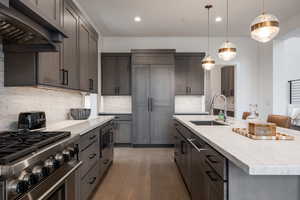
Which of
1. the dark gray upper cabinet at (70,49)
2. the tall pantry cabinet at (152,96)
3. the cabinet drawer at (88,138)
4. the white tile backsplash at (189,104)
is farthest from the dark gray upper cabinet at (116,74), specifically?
the cabinet drawer at (88,138)

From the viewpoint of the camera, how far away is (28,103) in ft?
7.04

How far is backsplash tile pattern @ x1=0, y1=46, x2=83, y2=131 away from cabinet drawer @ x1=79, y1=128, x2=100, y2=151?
648mm

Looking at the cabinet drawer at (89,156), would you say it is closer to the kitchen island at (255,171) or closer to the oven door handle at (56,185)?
the oven door handle at (56,185)

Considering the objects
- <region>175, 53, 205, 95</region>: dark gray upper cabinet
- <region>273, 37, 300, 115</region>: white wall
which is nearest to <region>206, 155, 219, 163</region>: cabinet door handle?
<region>175, 53, 205, 95</region>: dark gray upper cabinet

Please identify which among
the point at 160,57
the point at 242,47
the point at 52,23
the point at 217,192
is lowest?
the point at 217,192

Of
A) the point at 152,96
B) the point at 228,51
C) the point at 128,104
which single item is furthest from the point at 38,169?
the point at 128,104

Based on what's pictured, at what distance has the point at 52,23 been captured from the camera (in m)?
1.49

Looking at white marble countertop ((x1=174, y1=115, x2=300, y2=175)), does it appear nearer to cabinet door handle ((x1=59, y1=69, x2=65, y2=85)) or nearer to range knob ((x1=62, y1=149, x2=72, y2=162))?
range knob ((x1=62, y1=149, x2=72, y2=162))

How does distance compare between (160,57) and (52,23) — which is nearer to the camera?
(52,23)

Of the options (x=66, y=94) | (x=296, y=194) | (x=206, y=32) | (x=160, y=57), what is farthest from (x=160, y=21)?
(x=296, y=194)

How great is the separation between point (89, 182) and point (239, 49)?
5.35 meters

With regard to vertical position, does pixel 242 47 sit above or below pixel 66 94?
above

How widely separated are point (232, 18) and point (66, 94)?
385 centimetres

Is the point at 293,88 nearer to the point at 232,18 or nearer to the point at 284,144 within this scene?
the point at 232,18
